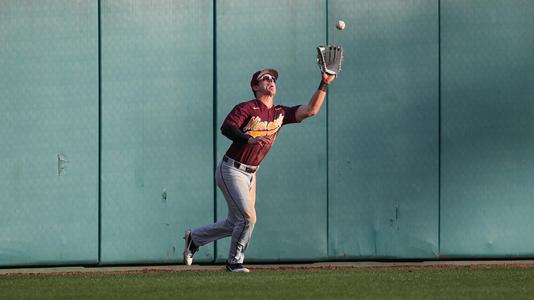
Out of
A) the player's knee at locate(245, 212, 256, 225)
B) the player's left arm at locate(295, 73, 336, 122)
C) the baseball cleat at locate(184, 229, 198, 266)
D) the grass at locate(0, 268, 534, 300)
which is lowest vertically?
the grass at locate(0, 268, 534, 300)

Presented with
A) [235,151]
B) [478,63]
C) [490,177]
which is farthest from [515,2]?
[235,151]

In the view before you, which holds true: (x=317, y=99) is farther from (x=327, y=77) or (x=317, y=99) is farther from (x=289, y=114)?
(x=289, y=114)

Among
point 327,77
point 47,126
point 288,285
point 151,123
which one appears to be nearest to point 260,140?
point 327,77

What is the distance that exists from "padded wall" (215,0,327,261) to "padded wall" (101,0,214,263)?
0.68 feet

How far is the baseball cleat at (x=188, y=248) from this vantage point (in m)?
10.3

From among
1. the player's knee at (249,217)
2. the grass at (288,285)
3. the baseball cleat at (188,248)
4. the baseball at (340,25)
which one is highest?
the baseball at (340,25)

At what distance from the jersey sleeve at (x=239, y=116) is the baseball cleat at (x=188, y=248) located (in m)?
1.14

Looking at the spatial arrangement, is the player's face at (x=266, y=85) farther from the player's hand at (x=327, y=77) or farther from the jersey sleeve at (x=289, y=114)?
the player's hand at (x=327, y=77)

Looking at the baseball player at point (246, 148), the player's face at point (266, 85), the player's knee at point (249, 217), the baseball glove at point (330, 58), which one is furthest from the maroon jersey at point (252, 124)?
the baseball glove at point (330, 58)

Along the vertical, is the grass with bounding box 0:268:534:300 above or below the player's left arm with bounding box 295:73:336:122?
below

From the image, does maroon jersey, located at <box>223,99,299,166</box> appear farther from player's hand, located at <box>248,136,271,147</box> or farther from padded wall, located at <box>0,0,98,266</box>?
padded wall, located at <box>0,0,98,266</box>

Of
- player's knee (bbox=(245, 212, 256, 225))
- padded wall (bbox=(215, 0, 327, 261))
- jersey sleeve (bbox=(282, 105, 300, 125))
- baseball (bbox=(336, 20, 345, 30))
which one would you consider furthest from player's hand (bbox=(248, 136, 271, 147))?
baseball (bbox=(336, 20, 345, 30))

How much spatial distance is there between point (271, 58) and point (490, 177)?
7.52 ft

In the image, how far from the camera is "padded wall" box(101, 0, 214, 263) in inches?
436
